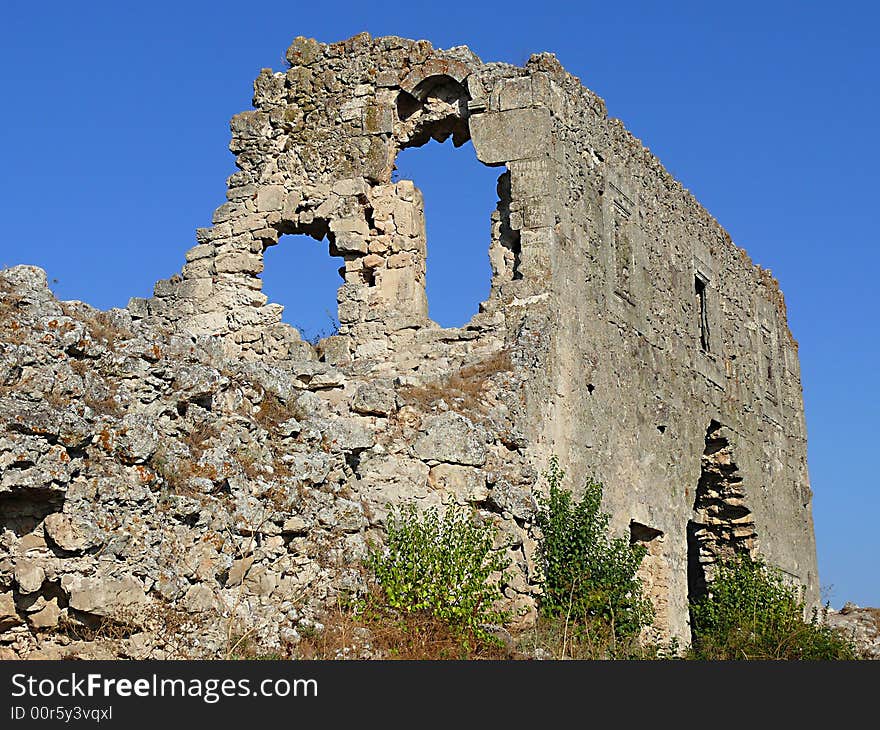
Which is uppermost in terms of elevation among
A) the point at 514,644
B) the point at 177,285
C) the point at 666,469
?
the point at 177,285

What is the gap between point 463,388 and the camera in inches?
386

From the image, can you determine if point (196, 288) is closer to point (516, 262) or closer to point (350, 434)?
point (516, 262)

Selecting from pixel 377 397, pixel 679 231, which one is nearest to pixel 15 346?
pixel 377 397

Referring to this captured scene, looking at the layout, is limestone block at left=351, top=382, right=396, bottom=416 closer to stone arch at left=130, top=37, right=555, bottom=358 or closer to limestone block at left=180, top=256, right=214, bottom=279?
stone arch at left=130, top=37, right=555, bottom=358

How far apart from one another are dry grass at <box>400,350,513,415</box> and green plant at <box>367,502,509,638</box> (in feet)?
4.10

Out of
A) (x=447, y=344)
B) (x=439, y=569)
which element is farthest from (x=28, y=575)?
(x=447, y=344)

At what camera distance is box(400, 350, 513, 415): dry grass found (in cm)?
954

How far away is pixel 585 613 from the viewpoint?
908 cm

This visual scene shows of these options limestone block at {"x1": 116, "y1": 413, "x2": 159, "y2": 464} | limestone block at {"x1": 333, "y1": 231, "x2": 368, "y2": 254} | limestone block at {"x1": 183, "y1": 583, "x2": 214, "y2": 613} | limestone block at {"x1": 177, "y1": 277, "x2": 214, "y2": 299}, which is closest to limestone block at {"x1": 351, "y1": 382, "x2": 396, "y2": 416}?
limestone block at {"x1": 333, "y1": 231, "x2": 368, "y2": 254}

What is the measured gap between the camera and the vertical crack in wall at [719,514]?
46.9ft

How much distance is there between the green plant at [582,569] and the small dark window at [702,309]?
4948 mm

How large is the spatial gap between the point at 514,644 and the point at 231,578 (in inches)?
83.5

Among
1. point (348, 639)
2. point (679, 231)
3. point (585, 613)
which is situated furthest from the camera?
point (679, 231)

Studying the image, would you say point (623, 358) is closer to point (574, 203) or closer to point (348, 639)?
point (574, 203)
